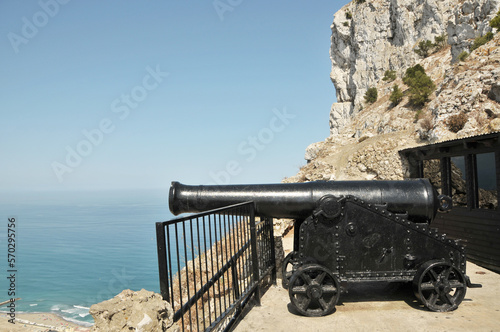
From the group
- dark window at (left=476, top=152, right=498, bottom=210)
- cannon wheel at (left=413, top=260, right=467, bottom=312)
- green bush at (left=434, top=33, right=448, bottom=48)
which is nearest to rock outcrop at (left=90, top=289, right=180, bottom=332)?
cannon wheel at (left=413, top=260, right=467, bottom=312)

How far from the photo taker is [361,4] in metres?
53.7

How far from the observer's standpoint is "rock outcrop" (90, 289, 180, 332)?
2.23 meters

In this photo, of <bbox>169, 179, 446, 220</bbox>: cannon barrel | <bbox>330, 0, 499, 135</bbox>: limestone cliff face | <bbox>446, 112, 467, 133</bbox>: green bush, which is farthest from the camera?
<bbox>330, 0, 499, 135</bbox>: limestone cliff face

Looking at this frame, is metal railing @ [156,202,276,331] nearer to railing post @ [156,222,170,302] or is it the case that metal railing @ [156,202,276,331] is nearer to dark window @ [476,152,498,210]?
railing post @ [156,222,170,302]

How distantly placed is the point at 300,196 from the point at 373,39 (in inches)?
2050

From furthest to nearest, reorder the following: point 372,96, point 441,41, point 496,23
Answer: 1. point 372,96
2. point 441,41
3. point 496,23

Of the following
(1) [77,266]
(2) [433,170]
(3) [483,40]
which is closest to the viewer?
(2) [433,170]

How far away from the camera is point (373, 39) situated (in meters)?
50.8

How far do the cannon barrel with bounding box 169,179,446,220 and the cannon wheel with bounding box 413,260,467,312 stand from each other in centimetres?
68

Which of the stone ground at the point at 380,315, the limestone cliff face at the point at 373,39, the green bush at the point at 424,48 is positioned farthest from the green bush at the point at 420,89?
the stone ground at the point at 380,315

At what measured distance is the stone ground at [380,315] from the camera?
411cm

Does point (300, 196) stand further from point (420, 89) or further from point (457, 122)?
point (420, 89)

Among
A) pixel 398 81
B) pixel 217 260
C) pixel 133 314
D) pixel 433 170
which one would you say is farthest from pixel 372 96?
pixel 133 314

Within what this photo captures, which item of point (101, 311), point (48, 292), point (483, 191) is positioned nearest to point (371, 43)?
point (483, 191)
